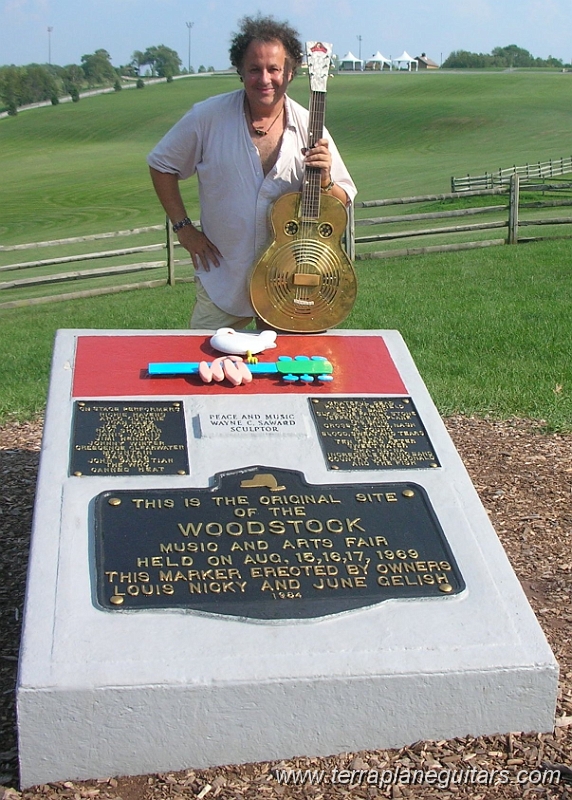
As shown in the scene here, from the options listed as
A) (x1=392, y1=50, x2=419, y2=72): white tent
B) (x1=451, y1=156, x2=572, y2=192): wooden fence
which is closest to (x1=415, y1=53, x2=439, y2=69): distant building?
(x1=392, y1=50, x2=419, y2=72): white tent

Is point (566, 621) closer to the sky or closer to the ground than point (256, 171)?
closer to the ground

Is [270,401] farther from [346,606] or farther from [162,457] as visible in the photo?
[346,606]

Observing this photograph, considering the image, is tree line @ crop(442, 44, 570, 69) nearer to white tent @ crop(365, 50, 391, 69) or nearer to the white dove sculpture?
white tent @ crop(365, 50, 391, 69)

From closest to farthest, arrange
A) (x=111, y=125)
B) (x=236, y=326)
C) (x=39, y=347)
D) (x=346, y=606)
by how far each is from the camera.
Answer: (x=346, y=606)
(x=236, y=326)
(x=39, y=347)
(x=111, y=125)

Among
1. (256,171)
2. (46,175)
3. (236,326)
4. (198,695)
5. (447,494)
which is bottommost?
(46,175)

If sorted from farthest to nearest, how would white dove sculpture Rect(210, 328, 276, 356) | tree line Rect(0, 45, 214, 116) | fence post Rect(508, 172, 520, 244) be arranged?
tree line Rect(0, 45, 214, 116) → fence post Rect(508, 172, 520, 244) → white dove sculpture Rect(210, 328, 276, 356)

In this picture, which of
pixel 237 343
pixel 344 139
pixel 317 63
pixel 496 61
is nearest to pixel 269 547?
pixel 237 343

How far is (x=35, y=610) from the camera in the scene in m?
3.06

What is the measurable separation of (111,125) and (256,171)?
214ft

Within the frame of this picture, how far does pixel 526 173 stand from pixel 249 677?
35.6 m

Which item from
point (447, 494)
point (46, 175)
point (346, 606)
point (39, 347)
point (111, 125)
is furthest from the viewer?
point (111, 125)

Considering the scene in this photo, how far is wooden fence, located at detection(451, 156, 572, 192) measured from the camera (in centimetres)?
3209

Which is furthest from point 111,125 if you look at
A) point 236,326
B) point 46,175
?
point 236,326

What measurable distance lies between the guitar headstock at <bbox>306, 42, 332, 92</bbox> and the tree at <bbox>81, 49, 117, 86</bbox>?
107279 mm
